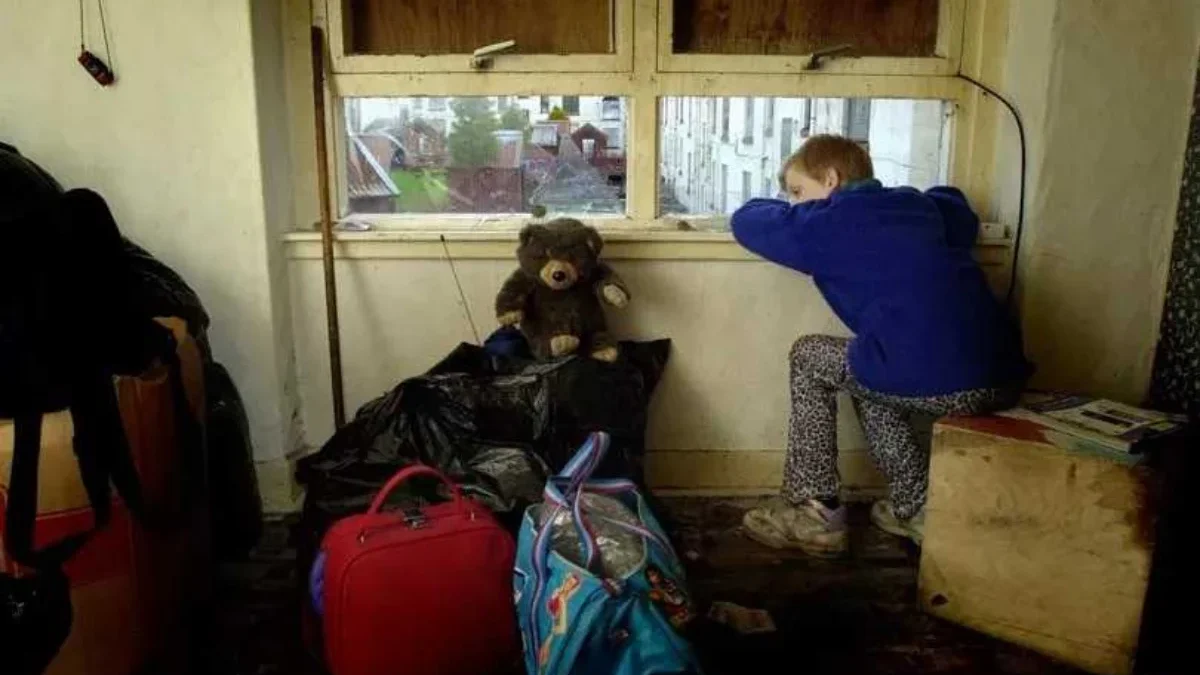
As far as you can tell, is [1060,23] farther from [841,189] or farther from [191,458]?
[191,458]

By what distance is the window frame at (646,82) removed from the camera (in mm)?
2398

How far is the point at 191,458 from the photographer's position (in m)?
1.80

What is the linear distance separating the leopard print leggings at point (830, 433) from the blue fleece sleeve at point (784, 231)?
217 millimetres

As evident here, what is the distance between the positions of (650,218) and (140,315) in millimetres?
1408

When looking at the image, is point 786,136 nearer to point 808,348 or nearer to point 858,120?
A: point 858,120

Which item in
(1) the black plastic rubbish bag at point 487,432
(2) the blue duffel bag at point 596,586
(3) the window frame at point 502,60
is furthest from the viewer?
(3) the window frame at point 502,60

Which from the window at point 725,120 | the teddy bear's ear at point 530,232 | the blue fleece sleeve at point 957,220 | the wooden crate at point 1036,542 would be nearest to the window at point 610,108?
the window at point 725,120

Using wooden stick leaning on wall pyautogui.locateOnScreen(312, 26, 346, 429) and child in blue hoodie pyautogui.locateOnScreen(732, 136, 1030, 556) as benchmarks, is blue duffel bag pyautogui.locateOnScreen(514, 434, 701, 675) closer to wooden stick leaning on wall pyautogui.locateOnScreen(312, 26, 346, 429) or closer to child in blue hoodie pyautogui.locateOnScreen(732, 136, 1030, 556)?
child in blue hoodie pyautogui.locateOnScreen(732, 136, 1030, 556)

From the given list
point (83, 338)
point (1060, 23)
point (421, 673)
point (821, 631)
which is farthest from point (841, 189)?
point (83, 338)

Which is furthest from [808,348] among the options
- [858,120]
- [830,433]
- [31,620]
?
[31,620]

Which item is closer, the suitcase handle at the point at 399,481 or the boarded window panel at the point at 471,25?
the suitcase handle at the point at 399,481

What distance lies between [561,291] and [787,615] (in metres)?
0.86

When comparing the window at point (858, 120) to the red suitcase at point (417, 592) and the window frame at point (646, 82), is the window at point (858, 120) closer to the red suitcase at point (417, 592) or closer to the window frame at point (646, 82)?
the window frame at point (646, 82)

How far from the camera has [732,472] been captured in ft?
8.50
